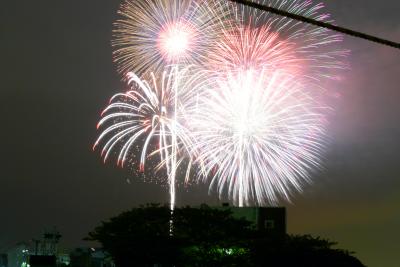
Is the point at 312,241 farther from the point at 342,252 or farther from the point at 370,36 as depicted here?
the point at 370,36

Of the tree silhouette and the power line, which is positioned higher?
the power line

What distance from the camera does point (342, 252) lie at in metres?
52.3

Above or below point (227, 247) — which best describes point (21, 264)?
below

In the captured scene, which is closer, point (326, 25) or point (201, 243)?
point (326, 25)

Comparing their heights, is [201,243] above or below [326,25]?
below

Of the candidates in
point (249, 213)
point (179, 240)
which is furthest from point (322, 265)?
point (249, 213)

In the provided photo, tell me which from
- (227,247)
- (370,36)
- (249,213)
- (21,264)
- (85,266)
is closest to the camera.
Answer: (370,36)

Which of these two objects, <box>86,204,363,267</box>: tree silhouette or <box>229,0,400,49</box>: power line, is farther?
<box>86,204,363,267</box>: tree silhouette

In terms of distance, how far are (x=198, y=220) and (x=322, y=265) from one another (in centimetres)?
1008

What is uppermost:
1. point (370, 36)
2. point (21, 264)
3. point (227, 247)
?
point (370, 36)

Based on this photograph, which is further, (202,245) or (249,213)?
(249,213)

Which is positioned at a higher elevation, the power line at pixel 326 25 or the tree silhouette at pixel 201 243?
the power line at pixel 326 25

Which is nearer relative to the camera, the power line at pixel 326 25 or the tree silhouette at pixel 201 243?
the power line at pixel 326 25

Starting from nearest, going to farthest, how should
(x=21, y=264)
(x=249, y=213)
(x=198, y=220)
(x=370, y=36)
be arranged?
(x=370, y=36), (x=198, y=220), (x=249, y=213), (x=21, y=264)
